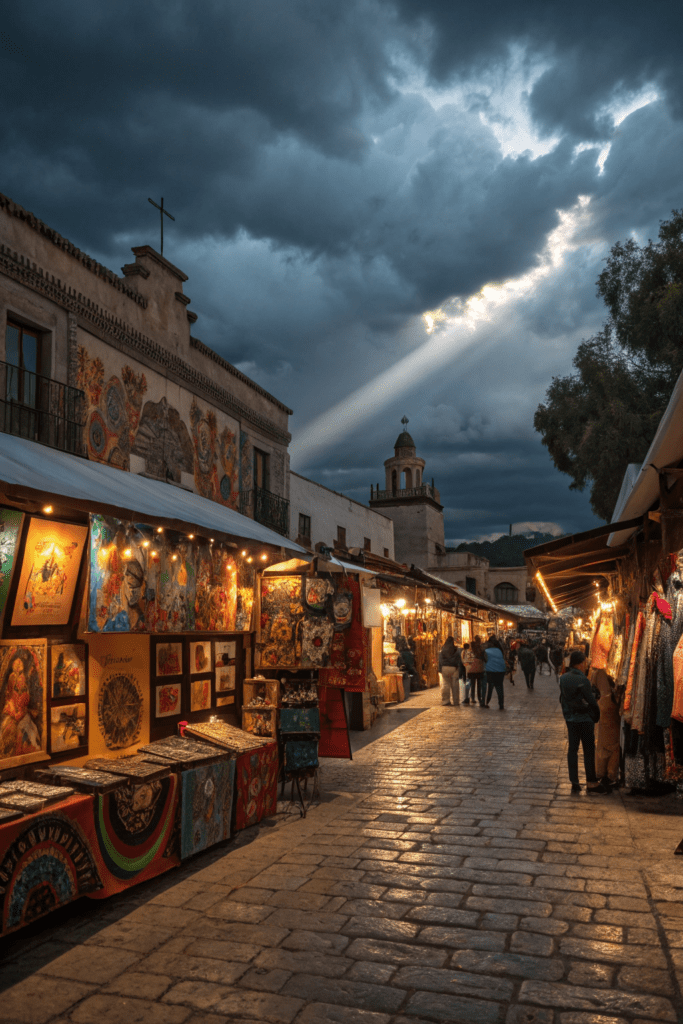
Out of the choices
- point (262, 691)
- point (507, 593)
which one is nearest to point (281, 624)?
point (262, 691)

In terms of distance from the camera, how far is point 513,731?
13898 mm

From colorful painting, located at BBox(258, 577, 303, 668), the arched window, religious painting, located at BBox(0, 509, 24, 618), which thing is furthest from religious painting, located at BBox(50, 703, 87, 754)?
the arched window

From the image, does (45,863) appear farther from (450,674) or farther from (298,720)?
(450,674)

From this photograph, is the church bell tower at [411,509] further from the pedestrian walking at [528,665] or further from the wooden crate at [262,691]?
the wooden crate at [262,691]

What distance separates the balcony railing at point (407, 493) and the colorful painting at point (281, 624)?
1487 inches

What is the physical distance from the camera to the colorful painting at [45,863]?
4.17 metres

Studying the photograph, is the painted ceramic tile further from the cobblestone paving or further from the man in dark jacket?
the man in dark jacket

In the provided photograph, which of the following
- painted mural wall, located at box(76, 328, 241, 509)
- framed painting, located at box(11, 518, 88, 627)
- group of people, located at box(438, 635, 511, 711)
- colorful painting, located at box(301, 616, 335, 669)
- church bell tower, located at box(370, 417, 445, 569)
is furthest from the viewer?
church bell tower, located at box(370, 417, 445, 569)

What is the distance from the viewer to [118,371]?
10.4m

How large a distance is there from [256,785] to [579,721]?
151 inches

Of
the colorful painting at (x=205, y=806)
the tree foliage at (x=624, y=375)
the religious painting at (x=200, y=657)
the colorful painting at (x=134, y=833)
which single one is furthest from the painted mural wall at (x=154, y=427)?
the tree foliage at (x=624, y=375)

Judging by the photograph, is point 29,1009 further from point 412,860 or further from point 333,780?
point 333,780

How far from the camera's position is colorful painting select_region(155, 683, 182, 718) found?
23.0 ft

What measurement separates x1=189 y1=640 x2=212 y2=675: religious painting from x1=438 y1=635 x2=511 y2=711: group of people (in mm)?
10922
